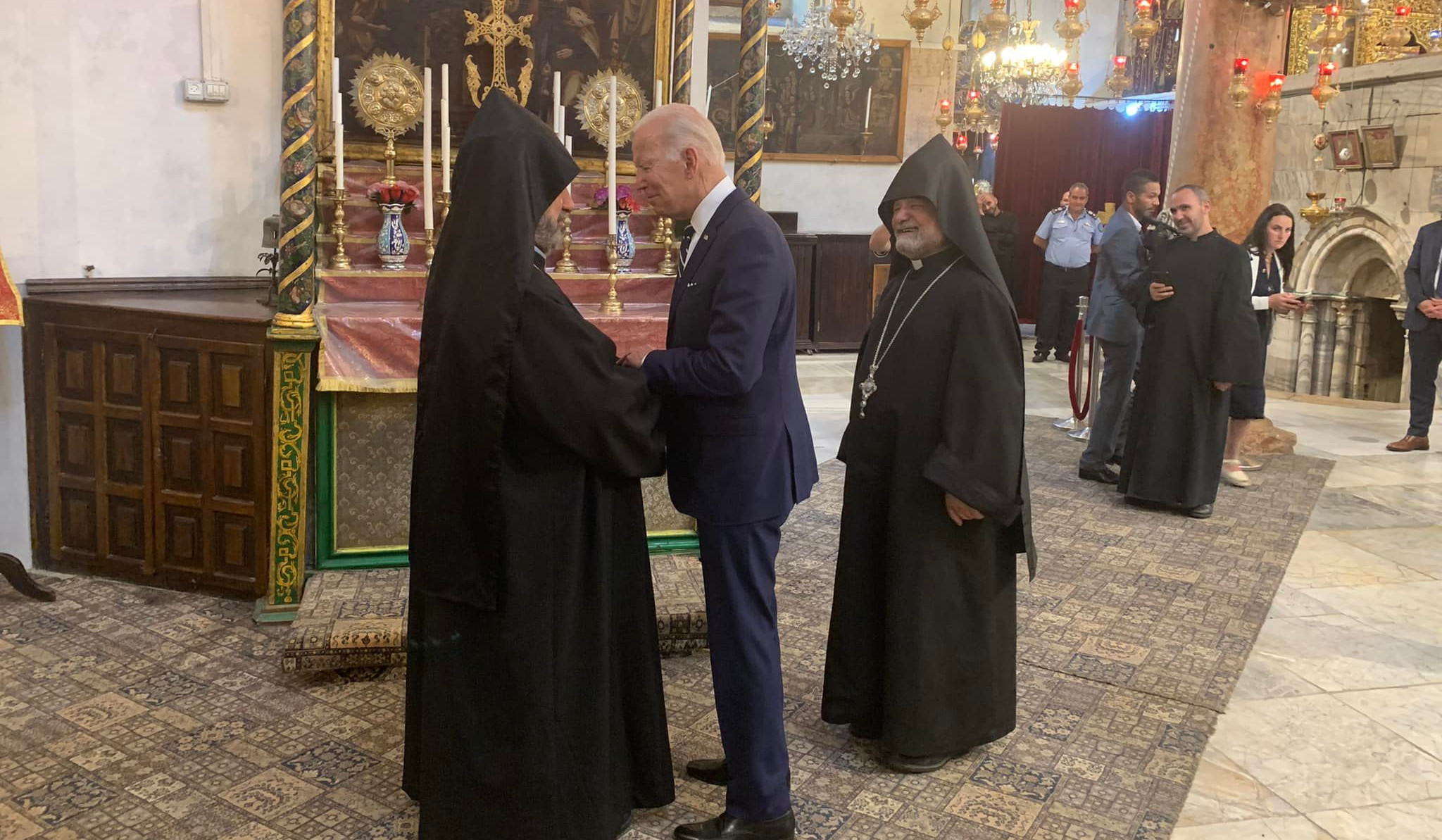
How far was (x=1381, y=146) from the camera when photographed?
35.3 feet

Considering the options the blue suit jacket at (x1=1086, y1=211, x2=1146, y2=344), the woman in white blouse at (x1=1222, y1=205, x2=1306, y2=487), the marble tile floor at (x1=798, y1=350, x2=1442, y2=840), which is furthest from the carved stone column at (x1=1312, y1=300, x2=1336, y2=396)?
the blue suit jacket at (x1=1086, y1=211, x2=1146, y2=344)

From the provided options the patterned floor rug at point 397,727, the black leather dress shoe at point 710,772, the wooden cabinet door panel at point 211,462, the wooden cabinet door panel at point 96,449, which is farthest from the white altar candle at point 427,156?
the black leather dress shoe at point 710,772

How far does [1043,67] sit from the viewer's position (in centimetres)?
1504

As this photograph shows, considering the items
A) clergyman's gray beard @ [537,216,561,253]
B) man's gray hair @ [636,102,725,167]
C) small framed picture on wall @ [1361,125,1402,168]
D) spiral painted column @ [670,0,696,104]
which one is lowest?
clergyman's gray beard @ [537,216,561,253]

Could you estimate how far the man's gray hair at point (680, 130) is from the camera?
2578mm

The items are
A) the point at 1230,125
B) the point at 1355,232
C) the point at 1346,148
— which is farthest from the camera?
the point at 1355,232

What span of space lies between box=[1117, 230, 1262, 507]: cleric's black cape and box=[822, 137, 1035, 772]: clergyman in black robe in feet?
10.7

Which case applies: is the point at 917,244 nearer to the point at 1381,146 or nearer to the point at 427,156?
the point at 427,156

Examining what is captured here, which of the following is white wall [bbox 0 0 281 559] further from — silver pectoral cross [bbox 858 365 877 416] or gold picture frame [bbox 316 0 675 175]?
silver pectoral cross [bbox 858 365 877 416]

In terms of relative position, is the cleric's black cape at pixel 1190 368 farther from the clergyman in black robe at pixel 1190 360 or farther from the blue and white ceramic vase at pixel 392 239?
the blue and white ceramic vase at pixel 392 239

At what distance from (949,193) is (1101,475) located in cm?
448

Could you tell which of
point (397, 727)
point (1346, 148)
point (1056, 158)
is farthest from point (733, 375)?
point (1056, 158)

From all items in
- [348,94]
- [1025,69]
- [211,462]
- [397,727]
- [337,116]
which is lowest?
[397,727]

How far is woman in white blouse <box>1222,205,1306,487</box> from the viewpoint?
270 inches
